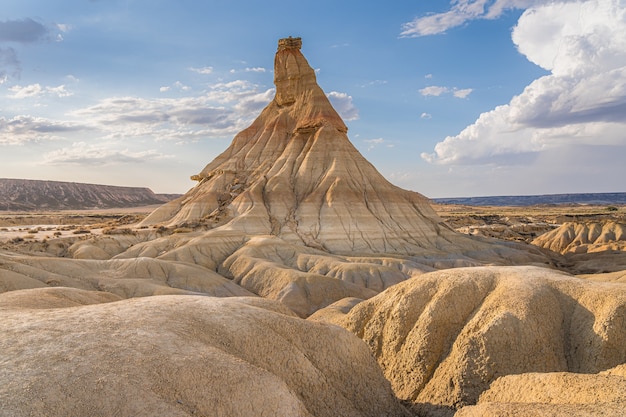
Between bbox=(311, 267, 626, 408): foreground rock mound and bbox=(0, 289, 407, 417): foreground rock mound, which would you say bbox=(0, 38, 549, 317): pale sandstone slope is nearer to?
bbox=(0, 289, 407, 417): foreground rock mound

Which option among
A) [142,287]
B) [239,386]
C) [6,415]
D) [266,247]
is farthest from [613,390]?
[266,247]

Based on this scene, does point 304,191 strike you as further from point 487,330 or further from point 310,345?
point 310,345

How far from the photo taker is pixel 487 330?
1716 centimetres

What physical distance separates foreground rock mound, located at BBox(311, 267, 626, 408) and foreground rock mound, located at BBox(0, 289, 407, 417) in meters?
2.37

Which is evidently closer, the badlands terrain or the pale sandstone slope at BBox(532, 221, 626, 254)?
the badlands terrain

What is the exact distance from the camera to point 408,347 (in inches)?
749

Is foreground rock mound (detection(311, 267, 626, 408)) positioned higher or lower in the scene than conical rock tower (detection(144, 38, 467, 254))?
lower

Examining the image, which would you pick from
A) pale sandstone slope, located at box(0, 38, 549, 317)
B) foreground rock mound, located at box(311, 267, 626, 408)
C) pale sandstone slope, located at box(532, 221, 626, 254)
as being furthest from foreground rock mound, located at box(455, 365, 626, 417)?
pale sandstone slope, located at box(532, 221, 626, 254)

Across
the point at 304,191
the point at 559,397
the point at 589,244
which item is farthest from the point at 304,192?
the point at 559,397

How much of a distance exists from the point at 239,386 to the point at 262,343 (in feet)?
9.48

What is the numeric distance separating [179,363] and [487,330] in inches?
440

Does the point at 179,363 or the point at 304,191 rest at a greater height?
the point at 304,191

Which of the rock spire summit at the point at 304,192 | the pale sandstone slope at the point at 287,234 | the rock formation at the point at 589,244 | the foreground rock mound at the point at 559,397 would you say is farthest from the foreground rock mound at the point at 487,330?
the rock formation at the point at 589,244

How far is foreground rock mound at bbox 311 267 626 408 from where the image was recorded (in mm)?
16562
